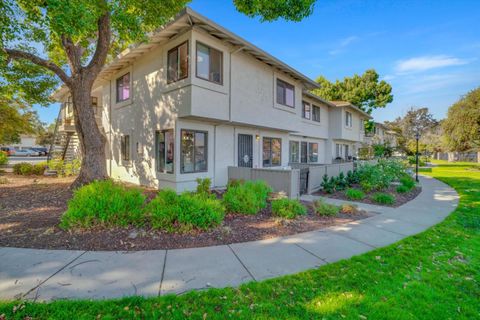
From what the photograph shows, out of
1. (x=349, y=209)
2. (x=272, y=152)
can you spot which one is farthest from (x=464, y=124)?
(x=349, y=209)

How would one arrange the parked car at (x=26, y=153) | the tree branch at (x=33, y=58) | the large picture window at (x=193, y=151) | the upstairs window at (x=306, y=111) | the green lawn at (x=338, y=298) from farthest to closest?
1. the parked car at (x=26, y=153)
2. the upstairs window at (x=306, y=111)
3. the large picture window at (x=193, y=151)
4. the tree branch at (x=33, y=58)
5. the green lawn at (x=338, y=298)

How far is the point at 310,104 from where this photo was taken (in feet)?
62.3

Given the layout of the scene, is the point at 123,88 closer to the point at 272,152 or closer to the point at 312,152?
the point at 272,152

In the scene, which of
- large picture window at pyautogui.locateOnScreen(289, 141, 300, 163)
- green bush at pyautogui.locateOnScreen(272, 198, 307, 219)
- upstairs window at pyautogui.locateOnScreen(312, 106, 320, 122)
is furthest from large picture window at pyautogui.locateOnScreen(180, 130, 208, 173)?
upstairs window at pyautogui.locateOnScreen(312, 106, 320, 122)

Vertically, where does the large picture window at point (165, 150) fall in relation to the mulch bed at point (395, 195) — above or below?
above

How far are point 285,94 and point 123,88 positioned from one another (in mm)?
9377

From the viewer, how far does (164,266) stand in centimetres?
360

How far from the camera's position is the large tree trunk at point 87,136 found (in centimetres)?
914

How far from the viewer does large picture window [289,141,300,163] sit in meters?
17.8

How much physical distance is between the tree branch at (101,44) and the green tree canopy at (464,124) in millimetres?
→ 32279

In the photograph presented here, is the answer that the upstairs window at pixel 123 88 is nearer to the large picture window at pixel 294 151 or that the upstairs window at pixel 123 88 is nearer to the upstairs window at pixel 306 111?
the large picture window at pixel 294 151

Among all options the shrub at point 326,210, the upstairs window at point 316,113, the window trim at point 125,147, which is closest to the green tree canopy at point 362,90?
the upstairs window at point 316,113

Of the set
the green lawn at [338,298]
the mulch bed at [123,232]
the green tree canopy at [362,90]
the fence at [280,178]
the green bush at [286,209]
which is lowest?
the green lawn at [338,298]

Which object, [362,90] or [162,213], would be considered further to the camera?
[362,90]
